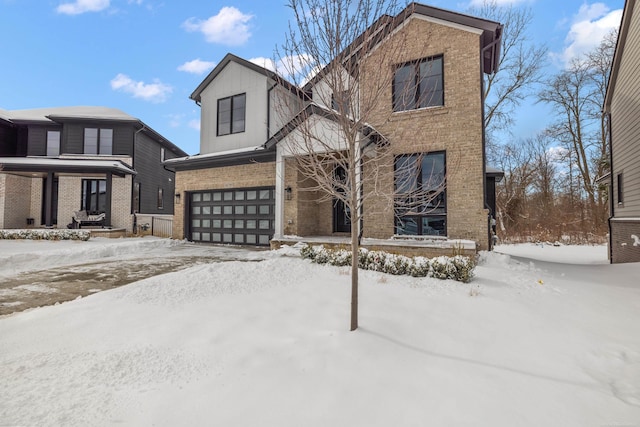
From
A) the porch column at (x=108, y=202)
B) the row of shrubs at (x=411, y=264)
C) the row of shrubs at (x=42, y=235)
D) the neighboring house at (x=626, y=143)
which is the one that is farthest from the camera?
the porch column at (x=108, y=202)

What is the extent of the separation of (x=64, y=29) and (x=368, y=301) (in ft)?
62.7

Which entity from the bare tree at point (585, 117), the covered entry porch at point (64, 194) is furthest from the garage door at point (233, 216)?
the bare tree at point (585, 117)

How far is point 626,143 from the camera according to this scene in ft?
33.4

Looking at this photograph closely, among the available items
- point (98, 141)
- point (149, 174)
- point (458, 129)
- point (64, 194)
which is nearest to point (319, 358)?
point (458, 129)

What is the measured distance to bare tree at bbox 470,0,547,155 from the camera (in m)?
18.1

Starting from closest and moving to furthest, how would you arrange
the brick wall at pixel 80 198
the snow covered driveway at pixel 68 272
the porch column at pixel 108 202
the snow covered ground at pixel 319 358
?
the snow covered ground at pixel 319 358 → the snow covered driveway at pixel 68 272 → the porch column at pixel 108 202 → the brick wall at pixel 80 198

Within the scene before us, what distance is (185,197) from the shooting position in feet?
44.7

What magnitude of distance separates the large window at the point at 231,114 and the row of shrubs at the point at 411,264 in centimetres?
845

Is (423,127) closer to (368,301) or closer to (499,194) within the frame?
(368,301)

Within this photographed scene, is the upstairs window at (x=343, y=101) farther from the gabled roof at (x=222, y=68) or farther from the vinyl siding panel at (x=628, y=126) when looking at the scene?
the vinyl siding panel at (x=628, y=126)

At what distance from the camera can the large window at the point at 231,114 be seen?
13227mm

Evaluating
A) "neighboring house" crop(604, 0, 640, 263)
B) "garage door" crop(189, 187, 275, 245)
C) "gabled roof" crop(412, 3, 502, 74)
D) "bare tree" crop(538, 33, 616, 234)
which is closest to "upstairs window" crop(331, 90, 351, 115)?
"gabled roof" crop(412, 3, 502, 74)

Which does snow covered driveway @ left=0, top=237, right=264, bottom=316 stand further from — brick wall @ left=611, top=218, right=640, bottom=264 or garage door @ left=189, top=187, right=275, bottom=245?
brick wall @ left=611, top=218, right=640, bottom=264

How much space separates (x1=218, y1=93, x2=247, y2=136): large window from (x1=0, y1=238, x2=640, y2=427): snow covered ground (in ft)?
31.4
